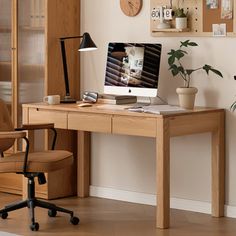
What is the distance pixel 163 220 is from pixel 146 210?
1.96ft

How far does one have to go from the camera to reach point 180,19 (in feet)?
18.1

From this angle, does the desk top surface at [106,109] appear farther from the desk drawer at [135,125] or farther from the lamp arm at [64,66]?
the lamp arm at [64,66]

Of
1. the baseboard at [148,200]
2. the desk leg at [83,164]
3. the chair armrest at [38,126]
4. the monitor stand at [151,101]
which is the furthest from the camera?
the desk leg at [83,164]

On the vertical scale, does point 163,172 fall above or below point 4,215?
above

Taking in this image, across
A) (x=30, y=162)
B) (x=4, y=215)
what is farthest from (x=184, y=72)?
(x=4, y=215)

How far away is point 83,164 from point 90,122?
82cm

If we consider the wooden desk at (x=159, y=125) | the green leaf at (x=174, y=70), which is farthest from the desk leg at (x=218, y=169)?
the green leaf at (x=174, y=70)

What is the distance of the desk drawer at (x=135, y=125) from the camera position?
5125 millimetres

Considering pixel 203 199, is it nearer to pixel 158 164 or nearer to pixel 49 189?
pixel 158 164

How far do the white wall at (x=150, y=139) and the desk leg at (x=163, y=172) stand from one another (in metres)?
0.57

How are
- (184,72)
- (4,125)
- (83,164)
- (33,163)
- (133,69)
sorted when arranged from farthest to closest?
(83,164) < (133,69) < (184,72) < (4,125) < (33,163)

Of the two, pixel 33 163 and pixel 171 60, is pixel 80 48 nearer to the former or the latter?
pixel 171 60

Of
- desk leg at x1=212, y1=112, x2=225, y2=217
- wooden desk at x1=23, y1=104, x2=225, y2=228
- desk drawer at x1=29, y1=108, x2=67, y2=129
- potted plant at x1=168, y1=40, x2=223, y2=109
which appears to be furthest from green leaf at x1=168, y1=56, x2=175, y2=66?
desk drawer at x1=29, y1=108, x2=67, y2=129

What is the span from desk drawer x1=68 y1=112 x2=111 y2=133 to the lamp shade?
529 mm
